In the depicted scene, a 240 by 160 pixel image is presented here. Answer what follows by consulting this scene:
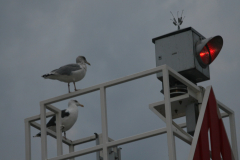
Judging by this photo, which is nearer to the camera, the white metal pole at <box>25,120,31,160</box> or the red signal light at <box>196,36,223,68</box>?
the red signal light at <box>196,36,223,68</box>

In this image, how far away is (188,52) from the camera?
15016 mm

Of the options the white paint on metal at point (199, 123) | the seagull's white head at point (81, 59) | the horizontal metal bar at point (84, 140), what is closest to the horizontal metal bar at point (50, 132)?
the horizontal metal bar at point (84, 140)

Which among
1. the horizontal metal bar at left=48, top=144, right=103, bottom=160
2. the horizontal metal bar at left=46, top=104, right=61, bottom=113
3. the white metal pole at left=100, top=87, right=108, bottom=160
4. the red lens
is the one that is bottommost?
the horizontal metal bar at left=48, top=144, right=103, bottom=160

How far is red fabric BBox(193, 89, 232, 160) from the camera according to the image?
1361cm

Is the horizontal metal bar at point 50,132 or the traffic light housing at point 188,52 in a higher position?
the traffic light housing at point 188,52

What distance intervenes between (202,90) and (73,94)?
3.12 metres

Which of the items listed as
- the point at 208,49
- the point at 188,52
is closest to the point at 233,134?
the point at 208,49

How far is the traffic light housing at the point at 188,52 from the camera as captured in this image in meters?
15.0

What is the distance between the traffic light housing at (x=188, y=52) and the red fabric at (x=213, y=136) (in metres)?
0.74

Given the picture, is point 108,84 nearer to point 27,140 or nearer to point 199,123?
point 199,123

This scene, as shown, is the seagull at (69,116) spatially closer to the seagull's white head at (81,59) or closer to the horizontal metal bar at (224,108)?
the seagull's white head at (81,59)

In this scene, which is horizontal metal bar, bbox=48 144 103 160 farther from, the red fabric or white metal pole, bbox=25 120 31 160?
the red fabric

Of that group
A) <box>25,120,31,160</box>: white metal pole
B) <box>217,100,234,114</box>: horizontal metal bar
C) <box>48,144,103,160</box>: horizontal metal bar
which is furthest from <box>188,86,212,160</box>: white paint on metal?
<box>25,120,31,160</box>: white metal pole

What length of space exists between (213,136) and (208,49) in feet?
7.51
